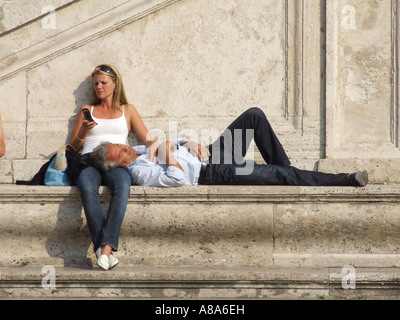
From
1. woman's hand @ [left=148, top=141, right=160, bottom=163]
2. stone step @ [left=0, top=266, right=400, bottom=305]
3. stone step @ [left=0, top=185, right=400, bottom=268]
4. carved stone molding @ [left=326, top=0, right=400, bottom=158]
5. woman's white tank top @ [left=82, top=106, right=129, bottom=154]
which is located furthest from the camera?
carved stone molding @ [left=326, top=0, right=400, bottom=158]

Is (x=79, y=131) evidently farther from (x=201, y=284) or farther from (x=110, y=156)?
(x=201, y=284)

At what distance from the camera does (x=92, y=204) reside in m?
3.98

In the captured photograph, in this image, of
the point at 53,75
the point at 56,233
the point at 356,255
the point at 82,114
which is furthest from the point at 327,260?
the point at 53,75

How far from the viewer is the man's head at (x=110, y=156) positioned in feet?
14.0

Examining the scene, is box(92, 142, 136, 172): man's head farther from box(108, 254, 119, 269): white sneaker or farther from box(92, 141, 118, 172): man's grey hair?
box(108, 254, 119, 269): white sneaker

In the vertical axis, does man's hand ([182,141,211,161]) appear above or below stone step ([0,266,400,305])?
above

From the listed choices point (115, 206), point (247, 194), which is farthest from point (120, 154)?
point (247, 194)

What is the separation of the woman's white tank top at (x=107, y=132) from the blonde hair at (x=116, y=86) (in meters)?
0.15

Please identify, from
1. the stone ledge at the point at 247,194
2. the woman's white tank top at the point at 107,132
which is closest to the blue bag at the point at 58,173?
the stone ledge at the point at 247,194

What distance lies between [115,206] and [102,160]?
44 centimetres

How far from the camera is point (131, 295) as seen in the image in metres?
3.78

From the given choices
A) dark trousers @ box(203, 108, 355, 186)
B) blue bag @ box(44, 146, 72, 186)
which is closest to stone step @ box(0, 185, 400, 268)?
blue bag @ box(44, 146, 72, 186)

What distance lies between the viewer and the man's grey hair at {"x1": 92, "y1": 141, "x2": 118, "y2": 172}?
168 inches

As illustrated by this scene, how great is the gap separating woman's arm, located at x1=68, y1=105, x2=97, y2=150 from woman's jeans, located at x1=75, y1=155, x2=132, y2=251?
1.76 feet
